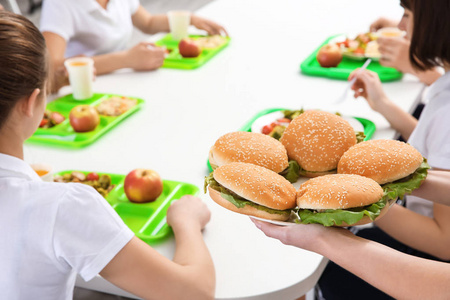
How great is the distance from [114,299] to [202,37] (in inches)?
48.4

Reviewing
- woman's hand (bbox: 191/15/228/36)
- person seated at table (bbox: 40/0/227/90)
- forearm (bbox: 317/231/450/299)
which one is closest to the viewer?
forearm (bbox: 317/231/450/299)

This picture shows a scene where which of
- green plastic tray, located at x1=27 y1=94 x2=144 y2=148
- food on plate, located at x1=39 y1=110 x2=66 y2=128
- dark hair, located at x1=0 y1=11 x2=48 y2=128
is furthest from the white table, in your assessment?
dark hair, located at x1=0 y1=11 x2=48 y2=128

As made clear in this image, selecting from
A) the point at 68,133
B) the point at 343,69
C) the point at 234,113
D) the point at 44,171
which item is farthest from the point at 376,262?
the point at 343,69

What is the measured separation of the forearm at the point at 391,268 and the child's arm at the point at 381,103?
32.3 inches

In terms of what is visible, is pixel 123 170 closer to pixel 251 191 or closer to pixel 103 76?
pixel 251 191

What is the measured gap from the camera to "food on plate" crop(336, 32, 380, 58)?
208 cm

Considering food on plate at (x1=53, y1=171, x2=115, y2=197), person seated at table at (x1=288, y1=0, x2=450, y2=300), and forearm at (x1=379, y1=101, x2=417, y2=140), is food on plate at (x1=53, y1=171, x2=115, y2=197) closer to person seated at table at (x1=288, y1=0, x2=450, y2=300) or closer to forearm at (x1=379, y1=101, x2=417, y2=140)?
person seated at table at (x1=288, y1=0, x2=450, y2=300)

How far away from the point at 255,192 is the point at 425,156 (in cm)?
69

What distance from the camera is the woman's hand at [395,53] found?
190 centimetres

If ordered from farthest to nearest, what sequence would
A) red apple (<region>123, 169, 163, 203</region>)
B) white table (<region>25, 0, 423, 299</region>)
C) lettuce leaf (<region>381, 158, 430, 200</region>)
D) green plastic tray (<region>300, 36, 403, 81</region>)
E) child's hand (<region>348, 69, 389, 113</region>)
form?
1. green plastic tray (<region>300, 36, 403, 81</region>)
2. child's hand (<region>348, 69, 389, 113</region>)
3. red apple (<region>123, 169, 163, 203</region>)
4. white table (<region>25, 0, 423, 299</region>)
5. lettuce leaf (<region>381, 158, 430, 200</region>)

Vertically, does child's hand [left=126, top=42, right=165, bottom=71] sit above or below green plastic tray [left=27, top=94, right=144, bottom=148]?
above

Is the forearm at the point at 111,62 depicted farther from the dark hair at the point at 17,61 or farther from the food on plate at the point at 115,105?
the dark hair at the point at 17,61

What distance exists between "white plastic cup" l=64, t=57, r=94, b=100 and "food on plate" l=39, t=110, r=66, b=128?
0.15 meters

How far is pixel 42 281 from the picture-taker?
0.96 m
